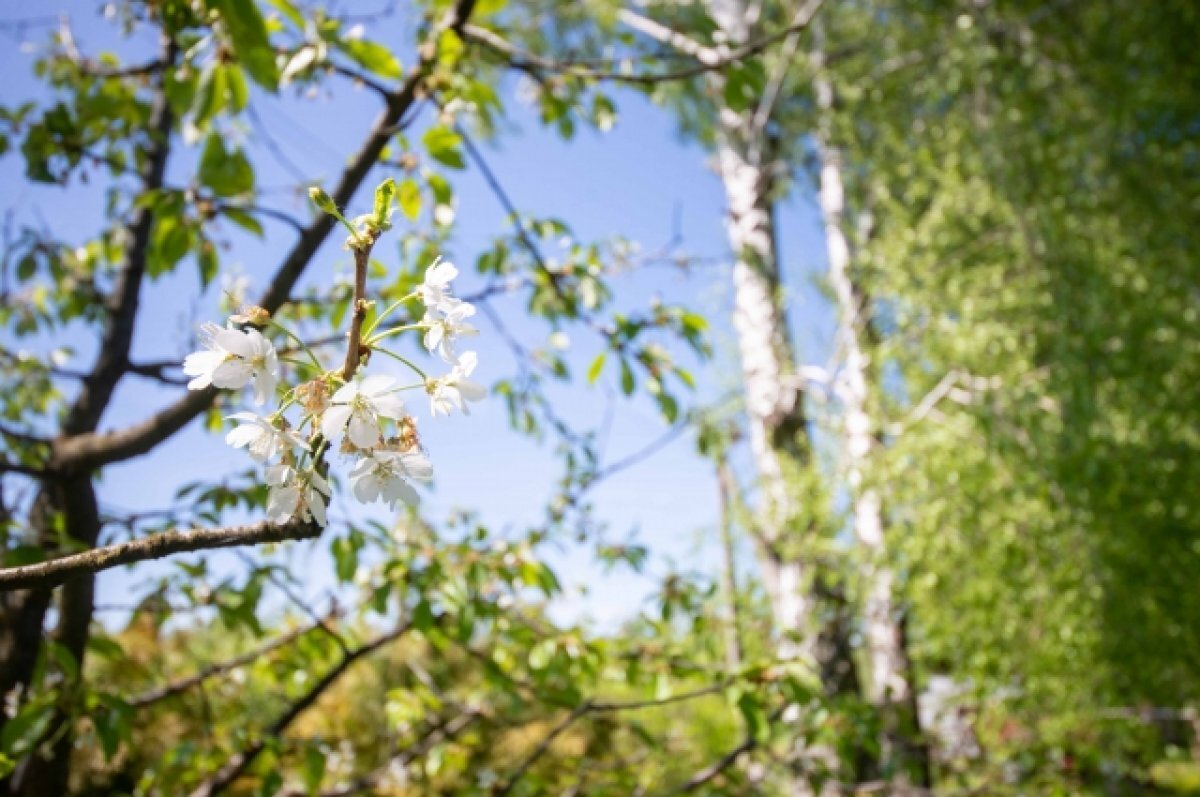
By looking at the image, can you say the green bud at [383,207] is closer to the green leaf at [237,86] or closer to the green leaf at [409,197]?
the green leaf at [409,197]

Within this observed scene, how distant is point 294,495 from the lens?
557 millimetres

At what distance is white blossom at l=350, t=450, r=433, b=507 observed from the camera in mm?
562

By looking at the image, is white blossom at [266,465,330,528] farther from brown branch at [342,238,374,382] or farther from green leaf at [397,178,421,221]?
green leaf at [397,178,421,221]

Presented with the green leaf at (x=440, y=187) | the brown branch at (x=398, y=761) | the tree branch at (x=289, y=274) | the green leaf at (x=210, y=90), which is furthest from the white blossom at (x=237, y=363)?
the brown branch at (x=398, y=761)

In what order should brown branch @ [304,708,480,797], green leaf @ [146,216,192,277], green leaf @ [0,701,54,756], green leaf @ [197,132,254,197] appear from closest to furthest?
1. green leaf @ [0,701,54,756]
2. green leaf @ [197,132,254,197]
3. green leaf @ [146,216,192,277]
4. brown branch @ [304,708,480,797]

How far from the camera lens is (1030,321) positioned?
13.8ft

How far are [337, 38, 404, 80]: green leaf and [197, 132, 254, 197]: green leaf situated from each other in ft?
0.86

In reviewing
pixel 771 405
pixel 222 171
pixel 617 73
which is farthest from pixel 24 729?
pixel 771 405

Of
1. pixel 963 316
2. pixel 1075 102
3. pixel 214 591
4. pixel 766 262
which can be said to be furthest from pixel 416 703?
pixel 1075 102

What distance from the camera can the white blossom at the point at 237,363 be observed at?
1.91 feet

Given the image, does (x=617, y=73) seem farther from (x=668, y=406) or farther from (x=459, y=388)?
(x=459, y=388)

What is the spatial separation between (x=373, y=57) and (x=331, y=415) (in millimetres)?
1043

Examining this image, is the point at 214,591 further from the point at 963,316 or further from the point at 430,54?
the point at 963,316

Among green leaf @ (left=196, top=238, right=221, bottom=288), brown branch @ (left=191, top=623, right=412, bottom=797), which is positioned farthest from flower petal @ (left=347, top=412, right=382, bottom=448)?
green leaf @ (left=196, top=238, right=221, bottom=288)
